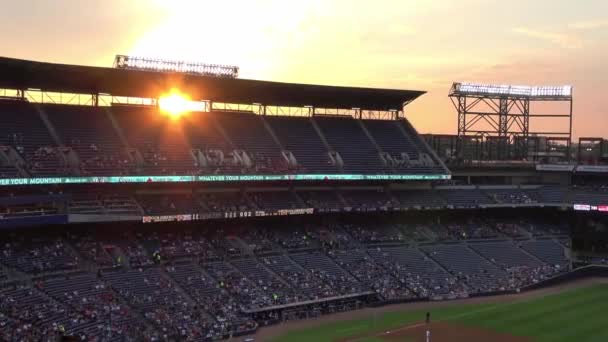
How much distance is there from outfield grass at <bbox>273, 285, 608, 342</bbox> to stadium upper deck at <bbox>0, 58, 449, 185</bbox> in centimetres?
1679

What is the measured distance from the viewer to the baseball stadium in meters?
45.4

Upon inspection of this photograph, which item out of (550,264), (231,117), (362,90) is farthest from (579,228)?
(231,117)

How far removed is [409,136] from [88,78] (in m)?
36.2

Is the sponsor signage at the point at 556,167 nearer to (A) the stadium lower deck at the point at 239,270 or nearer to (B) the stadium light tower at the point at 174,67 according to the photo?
(A) the stadium lower deck at the point at 239,270

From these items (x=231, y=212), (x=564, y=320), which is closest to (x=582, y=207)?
(x=564, y=320)

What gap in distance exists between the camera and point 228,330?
4472cm

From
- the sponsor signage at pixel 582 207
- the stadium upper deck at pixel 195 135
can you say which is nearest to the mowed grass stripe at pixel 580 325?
the sponsor signage at pixel 582 207

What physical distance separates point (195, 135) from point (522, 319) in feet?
105

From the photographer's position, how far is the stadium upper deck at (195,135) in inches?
2007

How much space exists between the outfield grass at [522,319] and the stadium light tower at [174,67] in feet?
88.9

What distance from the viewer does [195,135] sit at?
6147cm

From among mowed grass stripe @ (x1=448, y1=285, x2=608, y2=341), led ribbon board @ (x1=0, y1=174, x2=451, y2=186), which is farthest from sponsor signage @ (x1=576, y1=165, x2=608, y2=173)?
mowed grass stripe @ (x1=448, y1=285, x2=608, y2=341)

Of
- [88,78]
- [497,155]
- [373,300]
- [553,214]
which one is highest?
[88,78]

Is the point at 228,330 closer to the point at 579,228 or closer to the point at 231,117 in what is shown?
the point at 231,117
